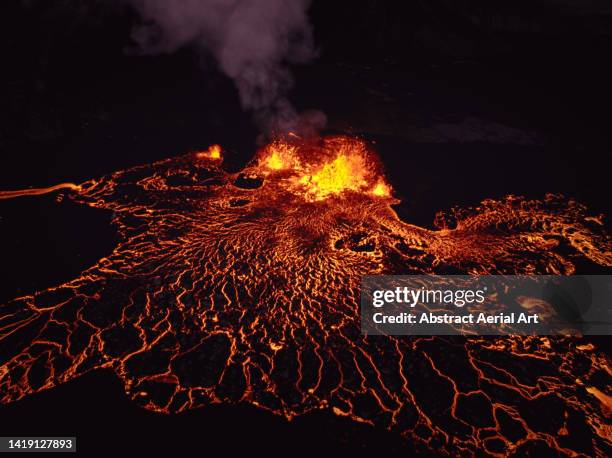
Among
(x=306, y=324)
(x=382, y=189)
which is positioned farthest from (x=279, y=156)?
(x=306, y=324)

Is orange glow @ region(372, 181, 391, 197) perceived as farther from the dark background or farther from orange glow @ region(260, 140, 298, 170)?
orange glow @ region(260, 140, 298, 170)

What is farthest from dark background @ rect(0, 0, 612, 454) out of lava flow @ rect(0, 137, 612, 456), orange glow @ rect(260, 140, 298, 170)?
orange glow @ rect(260, 140, 298, 170)

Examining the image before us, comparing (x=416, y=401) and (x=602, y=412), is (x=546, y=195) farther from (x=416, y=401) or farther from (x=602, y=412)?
(x=416, y=401)

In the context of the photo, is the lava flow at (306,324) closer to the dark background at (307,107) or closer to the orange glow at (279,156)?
the dark background at (307,107)

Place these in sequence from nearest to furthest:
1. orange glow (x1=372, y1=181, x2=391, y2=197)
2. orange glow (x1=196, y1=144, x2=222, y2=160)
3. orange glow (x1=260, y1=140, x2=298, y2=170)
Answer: orange glow (x1=372, y1=181, x2=391, y2=197)
orange glow (x1=260, y1=140, x2=298, y2=170)
orange glow (x1=196, y1=144, x2=222, y2=160)

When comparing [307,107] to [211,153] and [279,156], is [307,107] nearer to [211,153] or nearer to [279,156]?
[279,156]

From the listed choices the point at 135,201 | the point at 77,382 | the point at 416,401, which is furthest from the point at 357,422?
the point at 135,201

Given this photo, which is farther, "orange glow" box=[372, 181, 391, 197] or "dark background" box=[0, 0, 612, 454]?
"orange glow" box=[372, 181, 391, 197]
